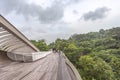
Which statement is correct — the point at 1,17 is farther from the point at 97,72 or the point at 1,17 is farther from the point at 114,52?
the point at 114,52

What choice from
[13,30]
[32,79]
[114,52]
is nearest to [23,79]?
[32,79]

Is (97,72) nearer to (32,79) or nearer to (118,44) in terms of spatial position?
(32,79)

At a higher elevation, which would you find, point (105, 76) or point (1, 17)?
point (1, 17)

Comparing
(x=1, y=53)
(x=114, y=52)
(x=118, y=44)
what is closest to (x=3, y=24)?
(x=1, y=53)

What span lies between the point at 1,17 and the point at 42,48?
33.1 m

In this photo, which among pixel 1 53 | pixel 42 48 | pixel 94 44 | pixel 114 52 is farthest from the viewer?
pixel 94 44

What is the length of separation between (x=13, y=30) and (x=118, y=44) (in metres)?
53.8

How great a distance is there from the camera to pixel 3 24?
7047 mm

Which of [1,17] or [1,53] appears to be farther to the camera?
[1,53]

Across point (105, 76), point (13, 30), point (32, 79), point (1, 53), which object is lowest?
point (105, 76)

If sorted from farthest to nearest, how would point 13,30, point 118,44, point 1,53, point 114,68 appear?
point 118,44 → point 114,68 → point 1,53 → point 13,30

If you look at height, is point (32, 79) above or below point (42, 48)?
below

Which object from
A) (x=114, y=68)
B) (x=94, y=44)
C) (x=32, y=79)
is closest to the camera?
(x=32, y=79)

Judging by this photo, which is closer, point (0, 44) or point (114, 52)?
point (0, 44)
